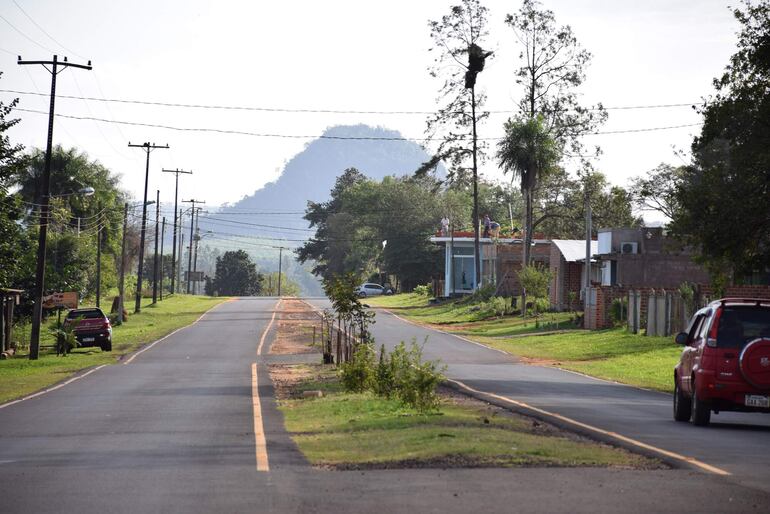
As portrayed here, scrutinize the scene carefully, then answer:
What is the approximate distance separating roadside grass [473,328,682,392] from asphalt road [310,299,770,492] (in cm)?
158

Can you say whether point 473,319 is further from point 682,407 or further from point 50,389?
point 682,407

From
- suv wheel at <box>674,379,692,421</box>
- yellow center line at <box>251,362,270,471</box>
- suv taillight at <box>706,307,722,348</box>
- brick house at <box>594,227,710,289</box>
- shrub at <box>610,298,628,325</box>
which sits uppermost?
brick house at <box>594,227,710,289</box>

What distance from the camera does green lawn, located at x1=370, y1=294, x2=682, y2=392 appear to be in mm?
35312

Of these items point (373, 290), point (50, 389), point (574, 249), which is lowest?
point (50, 389)

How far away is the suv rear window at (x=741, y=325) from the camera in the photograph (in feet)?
58.5

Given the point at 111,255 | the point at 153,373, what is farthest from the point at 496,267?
the point at 153,373

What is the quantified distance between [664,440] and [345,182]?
144 meters

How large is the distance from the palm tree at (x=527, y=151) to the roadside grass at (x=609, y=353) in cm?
1207

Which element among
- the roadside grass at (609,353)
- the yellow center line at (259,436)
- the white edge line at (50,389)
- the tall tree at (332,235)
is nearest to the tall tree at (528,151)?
the roadside grass at (609,353)

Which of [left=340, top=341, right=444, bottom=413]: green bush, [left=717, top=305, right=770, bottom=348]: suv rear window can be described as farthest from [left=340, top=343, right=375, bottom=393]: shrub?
[left=717, top=305, right=770, bottom=348]: suv rear window

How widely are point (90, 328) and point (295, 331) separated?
46.6ft

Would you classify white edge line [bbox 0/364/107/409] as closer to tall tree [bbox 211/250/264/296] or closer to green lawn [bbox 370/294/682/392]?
green lawn [bbox 370/294/682/392]

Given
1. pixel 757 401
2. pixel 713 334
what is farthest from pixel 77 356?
pixel 757 401

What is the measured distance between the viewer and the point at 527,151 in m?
63.2
